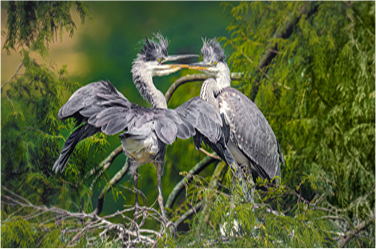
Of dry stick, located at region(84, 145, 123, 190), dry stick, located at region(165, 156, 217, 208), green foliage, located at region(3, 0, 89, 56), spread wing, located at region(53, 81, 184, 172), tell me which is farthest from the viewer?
dry stick, located at region(165, 156, 217, 208)

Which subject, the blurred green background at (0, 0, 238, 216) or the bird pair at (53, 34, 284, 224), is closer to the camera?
the bird pair at (53, 34, 284, 224)

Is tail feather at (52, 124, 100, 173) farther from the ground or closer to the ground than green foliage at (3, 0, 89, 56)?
closer to the ground

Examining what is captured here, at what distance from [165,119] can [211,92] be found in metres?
0.47

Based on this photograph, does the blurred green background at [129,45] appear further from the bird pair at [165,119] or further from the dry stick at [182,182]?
the bird pair at [165,119]

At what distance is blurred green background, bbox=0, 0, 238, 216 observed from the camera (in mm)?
1944

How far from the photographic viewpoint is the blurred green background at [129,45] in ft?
6.38

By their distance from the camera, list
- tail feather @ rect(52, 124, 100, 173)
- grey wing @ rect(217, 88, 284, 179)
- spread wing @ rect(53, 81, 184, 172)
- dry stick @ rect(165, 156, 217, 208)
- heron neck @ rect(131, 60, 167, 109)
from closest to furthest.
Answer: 1. spread wing @ rect(53, 81, 184, 172)
2. tail feather @ rect(52, 124, 100, 173)
3. heron neck @ rect(131, 60, 167, 109)
4. grey wing @ rect(217, 88, 284, 179)
5. dry stick @ rect(165, 156, 217, 208)

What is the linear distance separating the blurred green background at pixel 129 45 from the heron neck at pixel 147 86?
437 mm

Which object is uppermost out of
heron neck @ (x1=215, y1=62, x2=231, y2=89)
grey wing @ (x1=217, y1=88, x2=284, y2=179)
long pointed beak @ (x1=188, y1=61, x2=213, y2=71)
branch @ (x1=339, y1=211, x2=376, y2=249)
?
long pointed beak @ (x1=188, y1=61, x2=213, y2=71)

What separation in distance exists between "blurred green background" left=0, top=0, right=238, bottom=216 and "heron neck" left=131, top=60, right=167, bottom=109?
Answer: 0.44 meters

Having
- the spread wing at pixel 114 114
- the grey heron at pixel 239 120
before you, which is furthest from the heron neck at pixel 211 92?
the spread wing at pixel 114 114

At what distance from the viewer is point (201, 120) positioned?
4.41ft

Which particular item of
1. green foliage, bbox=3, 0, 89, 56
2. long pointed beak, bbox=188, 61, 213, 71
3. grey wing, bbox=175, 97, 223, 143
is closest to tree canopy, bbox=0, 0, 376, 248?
green foliage, bbox=3, 0, 89, 56

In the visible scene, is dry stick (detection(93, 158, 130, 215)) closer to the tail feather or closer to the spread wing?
the tail feather
